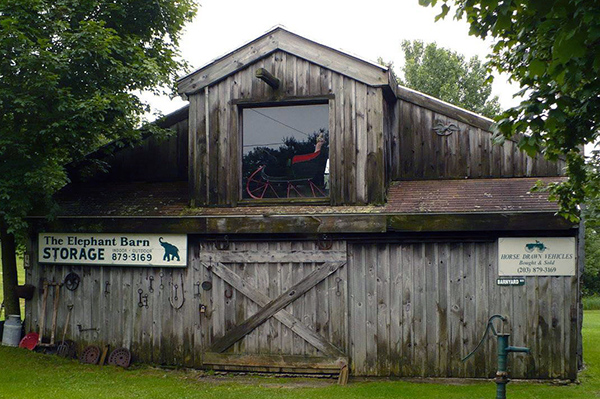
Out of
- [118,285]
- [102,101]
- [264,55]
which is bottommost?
[118,285]

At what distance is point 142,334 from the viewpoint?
12367 millimetres

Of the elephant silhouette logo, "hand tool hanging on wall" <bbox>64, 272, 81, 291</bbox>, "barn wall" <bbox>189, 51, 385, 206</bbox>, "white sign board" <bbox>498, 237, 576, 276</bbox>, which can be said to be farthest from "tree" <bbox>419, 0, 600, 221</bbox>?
"hand tool hanging on wall" <bbox>64, 272, 81, 291</bbox>

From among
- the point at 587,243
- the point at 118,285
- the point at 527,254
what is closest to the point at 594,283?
the point at 587,243

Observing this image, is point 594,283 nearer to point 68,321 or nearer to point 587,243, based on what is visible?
point 587,243

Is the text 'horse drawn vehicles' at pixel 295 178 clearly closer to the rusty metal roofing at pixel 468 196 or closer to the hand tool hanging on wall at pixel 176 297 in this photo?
the rusty metal roofing at pixel 468 196

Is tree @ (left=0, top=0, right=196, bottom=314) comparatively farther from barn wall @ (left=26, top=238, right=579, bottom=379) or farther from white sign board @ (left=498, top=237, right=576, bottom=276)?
white sign board @ (left=498, top=237, right=576, bottom=276)

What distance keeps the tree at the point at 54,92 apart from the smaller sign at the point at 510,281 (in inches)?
289

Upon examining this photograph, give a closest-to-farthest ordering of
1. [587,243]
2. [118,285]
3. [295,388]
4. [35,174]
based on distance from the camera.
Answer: [295,388] → [35,174] → [118,285] → [587,243]

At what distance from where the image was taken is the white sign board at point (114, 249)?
12133 millimetres

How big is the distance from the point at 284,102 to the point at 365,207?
2.36 m

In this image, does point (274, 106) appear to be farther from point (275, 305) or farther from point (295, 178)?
point (275, 305)

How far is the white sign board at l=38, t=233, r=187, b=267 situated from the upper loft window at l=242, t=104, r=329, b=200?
163 centimetres

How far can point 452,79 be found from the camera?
1391 inches

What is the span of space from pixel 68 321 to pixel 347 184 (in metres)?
5.81
